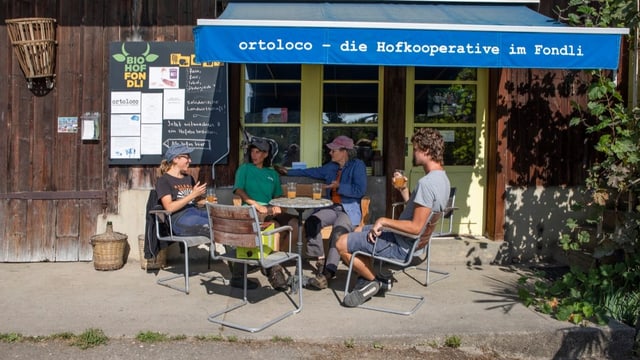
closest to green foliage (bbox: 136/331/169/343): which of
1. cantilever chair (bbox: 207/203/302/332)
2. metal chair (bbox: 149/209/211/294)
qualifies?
cantilever chair (bbox: 207/203/302/332)

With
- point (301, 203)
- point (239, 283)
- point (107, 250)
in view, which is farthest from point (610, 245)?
point (107, 250)

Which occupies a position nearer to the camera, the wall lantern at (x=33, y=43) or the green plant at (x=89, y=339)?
the green plant at (x=89, y=339)

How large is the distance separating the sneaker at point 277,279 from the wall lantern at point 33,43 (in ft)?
10.6

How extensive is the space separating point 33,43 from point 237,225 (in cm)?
A: 332

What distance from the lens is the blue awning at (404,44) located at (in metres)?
4.68

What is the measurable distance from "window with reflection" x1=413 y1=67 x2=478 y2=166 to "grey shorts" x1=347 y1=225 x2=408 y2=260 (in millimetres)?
2333

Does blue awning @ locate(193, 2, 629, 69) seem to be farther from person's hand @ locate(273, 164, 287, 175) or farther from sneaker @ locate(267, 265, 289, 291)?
sneaker @ locate(267, 265, 289, 291)

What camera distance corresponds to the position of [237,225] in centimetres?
421

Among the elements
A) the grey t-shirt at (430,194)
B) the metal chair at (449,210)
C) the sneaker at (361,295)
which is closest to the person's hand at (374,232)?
the grey t-shirt at (430,194)

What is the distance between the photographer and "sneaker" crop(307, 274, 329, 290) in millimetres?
4910

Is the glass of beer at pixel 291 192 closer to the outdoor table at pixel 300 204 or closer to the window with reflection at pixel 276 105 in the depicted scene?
the outdoor table at pixel 300 204

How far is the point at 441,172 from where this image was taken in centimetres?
439

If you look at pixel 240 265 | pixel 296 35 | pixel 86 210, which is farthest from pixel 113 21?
pixel 240 265

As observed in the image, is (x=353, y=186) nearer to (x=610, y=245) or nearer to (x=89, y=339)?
(x=610, y=245)
